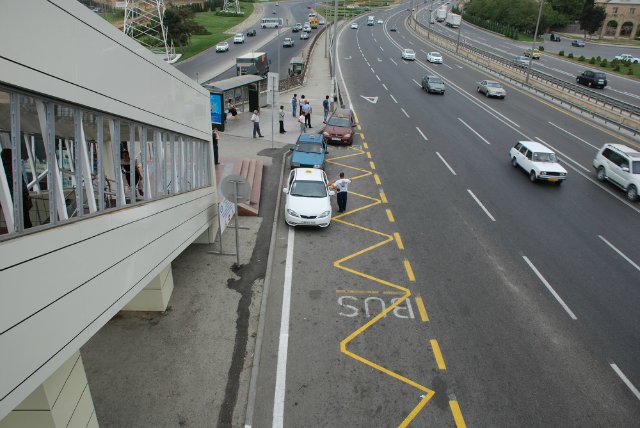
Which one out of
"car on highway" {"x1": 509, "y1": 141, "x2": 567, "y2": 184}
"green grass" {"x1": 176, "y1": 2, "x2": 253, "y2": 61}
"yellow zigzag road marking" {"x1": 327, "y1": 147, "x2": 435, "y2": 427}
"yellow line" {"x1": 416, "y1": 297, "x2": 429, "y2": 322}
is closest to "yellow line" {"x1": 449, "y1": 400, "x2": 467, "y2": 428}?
"yellow zigzag road marking" {"x1": 327, "y1": 147, "x2": 435, "y2": 427}

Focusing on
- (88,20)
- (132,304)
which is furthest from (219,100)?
(88,20)

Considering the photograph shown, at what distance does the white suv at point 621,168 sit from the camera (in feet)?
59.5

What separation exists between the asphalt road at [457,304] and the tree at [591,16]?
8453 cm

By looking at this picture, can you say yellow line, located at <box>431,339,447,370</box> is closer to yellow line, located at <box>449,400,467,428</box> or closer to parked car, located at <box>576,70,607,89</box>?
yellow line, located at <box>449,400,467,428</box>

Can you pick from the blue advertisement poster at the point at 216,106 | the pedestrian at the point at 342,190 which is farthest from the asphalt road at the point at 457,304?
the blue advertisement poster at the point at 216,106

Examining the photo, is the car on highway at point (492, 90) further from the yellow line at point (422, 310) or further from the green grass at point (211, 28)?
the green grass at point (211, 28)

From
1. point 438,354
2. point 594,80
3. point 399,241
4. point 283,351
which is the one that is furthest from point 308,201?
point 594,80

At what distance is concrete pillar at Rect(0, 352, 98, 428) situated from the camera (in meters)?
5.26

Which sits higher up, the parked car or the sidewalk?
the parked car

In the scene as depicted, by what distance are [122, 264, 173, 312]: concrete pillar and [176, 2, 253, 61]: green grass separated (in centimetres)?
5484

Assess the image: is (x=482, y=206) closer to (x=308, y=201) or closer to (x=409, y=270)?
(x=409, y=270)

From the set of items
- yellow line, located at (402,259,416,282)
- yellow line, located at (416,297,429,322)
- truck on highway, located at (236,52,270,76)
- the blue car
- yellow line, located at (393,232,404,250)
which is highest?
truck on highway, located at (236,52,270,76)

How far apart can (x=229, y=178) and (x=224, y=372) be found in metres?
4.59

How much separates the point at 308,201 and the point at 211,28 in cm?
8327
